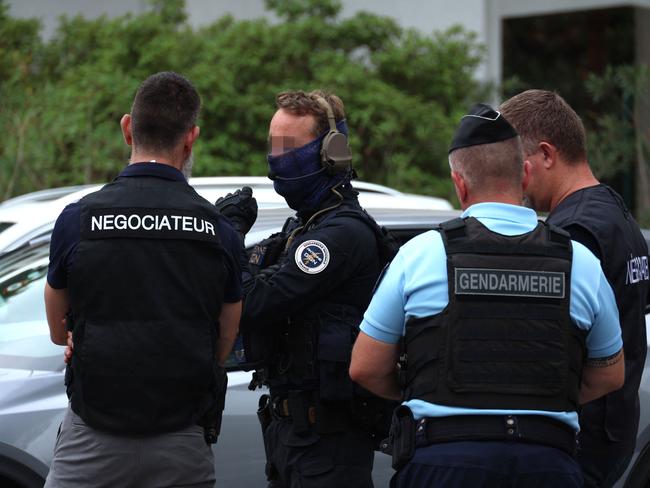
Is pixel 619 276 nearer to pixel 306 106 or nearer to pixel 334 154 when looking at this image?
pixel 334 154

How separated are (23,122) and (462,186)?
778 cm

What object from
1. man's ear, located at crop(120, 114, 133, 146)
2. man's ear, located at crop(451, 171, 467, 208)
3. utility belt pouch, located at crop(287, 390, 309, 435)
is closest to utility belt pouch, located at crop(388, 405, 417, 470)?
man's ear, located at crop(451, 171, 467, 208)

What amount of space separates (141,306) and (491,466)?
3.32 feet

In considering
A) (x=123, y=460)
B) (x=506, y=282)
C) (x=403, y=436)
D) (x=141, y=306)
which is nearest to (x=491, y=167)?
(x=506, y=282)

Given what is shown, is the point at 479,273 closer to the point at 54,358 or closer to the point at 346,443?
the point at 346,443

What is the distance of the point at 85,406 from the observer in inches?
117

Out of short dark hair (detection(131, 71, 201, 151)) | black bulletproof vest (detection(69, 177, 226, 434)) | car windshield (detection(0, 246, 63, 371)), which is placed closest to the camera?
black bulletproof vest (detection(69, 177, 226, 434))

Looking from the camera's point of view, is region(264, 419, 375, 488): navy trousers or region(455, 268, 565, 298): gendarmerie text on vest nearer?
region(455, 268, 565, 298): gendarmerie text on vest

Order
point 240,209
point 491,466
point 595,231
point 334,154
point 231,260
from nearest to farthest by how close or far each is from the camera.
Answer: point 491,466
point 231,260
point 595,231
point 240,209
point 334,154

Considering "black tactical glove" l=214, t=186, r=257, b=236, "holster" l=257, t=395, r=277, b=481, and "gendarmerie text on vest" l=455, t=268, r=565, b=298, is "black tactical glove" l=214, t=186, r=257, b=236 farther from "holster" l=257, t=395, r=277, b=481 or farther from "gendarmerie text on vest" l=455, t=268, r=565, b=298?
"gendarmerie text on vest" l=455, t=268, r=565, b=298

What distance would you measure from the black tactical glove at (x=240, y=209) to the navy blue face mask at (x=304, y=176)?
173 millimetres

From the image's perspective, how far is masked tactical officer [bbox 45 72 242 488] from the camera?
9.60 feet

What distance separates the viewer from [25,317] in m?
4.33

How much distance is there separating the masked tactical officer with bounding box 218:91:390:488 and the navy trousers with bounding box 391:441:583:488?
75cm
